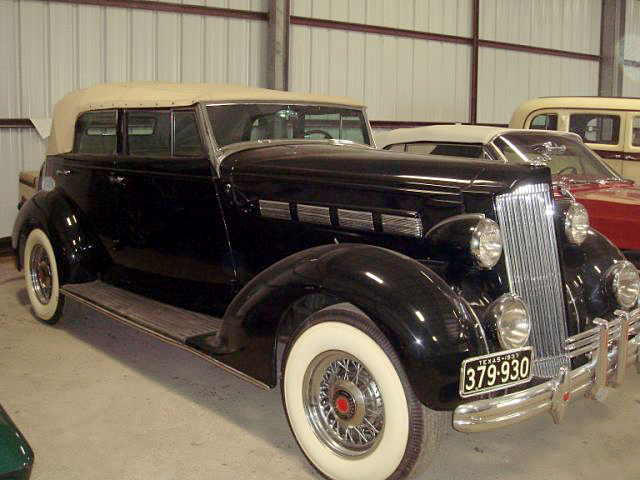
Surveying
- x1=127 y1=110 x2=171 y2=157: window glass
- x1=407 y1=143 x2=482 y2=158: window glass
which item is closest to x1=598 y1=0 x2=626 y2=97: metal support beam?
x1=407 y1=143 x2=482 y2=158: window glass

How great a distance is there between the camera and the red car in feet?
16.9

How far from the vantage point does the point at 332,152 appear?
355 cm

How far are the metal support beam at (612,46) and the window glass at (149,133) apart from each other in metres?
11.3

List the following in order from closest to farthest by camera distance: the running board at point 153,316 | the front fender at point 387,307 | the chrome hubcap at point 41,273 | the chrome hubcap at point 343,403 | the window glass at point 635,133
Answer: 1. the front fender at point 387,307
2. the chrome hubcap at point 343,403
3. the running board at point 153,316
4. the chrome hubcap at point 41,273
5. the window glass at point 635,133

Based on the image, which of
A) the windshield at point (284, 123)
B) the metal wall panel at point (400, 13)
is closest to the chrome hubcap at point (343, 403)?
the windshield at point (284, 123)

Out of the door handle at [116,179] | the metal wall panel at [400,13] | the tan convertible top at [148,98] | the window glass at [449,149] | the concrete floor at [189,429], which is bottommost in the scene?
the concrete floor at [189,429]

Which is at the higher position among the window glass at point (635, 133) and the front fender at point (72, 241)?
the window glass at point (635, 133)

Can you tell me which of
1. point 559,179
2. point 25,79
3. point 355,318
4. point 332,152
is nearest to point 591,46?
point 559,179

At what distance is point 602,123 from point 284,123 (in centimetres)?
458

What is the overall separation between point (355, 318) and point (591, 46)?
12456 mm

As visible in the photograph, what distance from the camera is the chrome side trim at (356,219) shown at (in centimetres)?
307

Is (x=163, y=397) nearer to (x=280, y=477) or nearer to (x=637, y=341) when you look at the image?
(x=280, y=477)

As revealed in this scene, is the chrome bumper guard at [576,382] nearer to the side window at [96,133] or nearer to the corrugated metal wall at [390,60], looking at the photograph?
the side window at [96,133]

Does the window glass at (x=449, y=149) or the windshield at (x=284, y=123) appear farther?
the window glass at (x=449, y=149)
